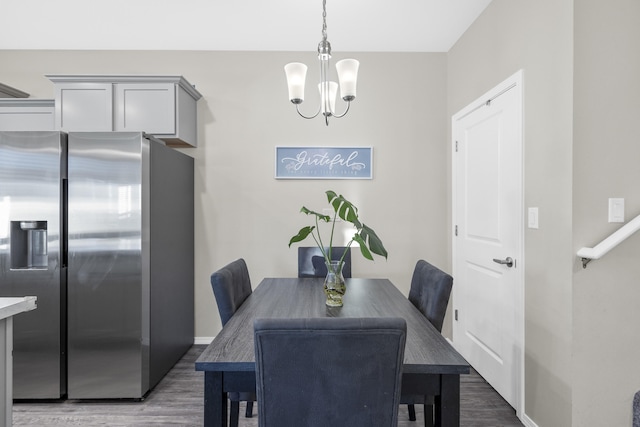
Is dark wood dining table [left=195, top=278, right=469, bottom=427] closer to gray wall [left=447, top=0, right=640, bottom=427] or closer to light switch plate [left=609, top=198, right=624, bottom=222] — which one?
gray wall [left=447, top=0, right=640, bottom=427]

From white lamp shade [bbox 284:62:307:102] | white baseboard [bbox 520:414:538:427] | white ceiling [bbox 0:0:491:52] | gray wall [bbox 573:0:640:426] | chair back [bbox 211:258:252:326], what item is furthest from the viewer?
white ceiling [bbox 0:0:491:52]

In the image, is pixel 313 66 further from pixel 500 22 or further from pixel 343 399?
pixel 343 399

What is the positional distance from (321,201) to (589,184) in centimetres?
203

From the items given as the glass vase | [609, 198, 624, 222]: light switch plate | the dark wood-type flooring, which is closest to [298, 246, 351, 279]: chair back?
the glass vase

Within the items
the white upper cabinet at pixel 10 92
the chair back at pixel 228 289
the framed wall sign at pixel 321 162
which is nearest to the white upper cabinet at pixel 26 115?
the white upper cabinet at pixel 10 92

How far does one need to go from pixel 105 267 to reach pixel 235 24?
2024 mm

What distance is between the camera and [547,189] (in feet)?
6.19

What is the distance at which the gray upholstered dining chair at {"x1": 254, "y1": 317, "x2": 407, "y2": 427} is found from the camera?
1.02 m

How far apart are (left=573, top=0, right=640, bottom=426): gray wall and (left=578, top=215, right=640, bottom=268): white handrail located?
71mm

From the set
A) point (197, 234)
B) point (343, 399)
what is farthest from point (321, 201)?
point (343, 399)

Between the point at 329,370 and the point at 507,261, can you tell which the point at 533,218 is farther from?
the point at 329,370

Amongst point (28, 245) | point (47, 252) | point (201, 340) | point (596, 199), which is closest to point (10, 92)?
point (28, 245)

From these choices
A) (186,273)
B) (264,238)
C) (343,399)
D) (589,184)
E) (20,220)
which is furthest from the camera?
(264,238)

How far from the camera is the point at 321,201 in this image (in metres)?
3.29
